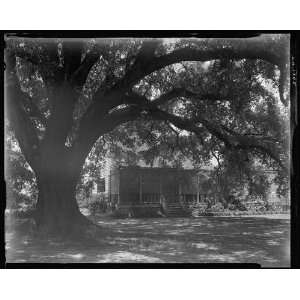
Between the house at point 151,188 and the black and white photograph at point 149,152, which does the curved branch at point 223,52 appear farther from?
the house at point 151,188

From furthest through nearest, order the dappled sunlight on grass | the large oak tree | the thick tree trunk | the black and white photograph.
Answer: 1. the thick tree trunk
2. the large oak tree
3. the black and white photograph
4. the dappled sunlight on grass

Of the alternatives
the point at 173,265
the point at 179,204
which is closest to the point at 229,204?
the point at 179,204

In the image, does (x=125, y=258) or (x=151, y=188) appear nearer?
(x=125, y=258)

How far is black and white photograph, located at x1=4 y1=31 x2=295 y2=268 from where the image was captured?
9234 millimetres

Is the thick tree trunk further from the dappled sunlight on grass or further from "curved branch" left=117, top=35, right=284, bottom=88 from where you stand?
"curved branch" left=117, top=35, right=284, bottom=88

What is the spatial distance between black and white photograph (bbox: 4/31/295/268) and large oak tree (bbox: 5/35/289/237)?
30 mm

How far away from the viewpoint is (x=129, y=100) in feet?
34.3

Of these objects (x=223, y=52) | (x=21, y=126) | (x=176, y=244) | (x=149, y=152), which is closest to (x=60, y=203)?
(x=21, y=126)

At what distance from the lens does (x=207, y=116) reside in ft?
33.1

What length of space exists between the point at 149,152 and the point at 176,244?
226 cm

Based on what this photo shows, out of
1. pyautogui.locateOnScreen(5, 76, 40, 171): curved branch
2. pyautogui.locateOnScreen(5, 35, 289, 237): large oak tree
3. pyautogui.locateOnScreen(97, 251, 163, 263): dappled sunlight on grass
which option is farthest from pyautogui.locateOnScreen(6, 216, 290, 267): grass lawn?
pyautogui.locateOnScreen(5, 76, 40, 171): curved branch

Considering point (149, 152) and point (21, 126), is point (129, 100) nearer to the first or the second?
point (149, 152)

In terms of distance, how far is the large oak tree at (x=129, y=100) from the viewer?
9469 mm

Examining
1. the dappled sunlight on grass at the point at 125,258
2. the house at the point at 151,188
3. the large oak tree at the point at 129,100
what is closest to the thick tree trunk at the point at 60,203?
the large oak tree at the point at 129,100
